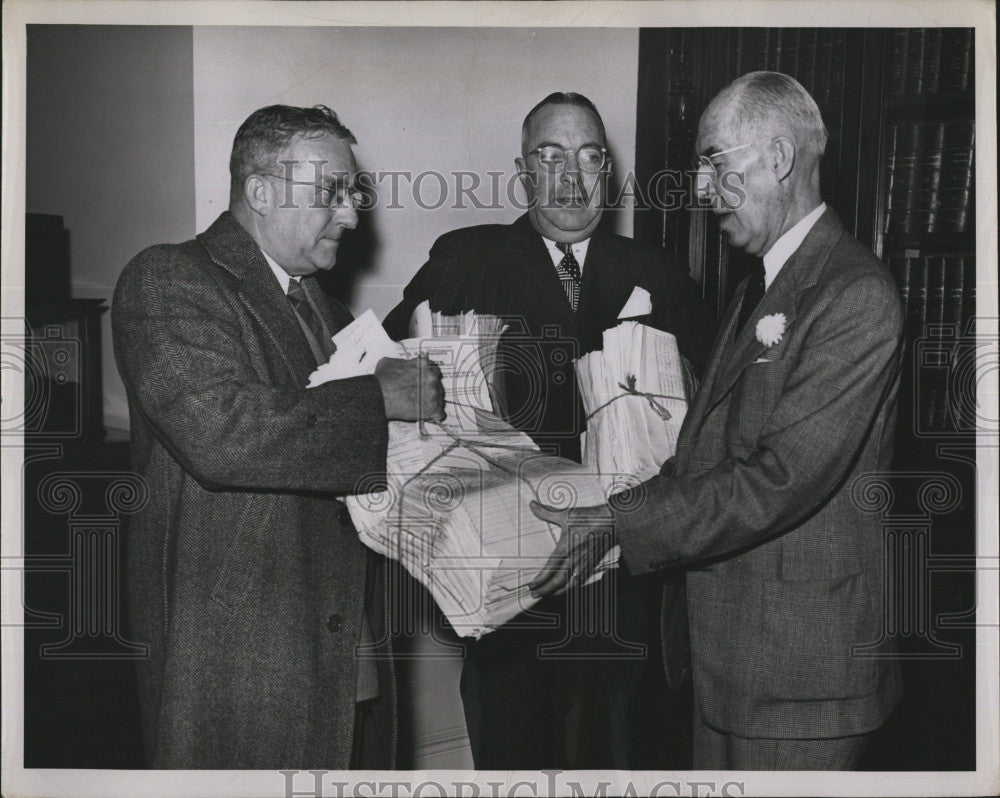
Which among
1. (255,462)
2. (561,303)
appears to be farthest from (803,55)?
(255,462)

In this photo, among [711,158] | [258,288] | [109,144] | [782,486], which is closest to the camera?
[782,486]

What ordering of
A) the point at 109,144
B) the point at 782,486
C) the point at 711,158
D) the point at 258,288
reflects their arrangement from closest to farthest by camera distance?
the point at 782,486, the point at 258,288, the point at 711,158, the point at 109,144

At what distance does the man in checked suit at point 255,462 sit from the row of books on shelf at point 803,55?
1.01m

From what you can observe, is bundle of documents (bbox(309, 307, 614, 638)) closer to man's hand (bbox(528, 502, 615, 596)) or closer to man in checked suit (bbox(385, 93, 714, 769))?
man's hand (bbox(528, 502, 615, 596))

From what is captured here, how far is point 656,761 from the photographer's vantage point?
8.16 ft

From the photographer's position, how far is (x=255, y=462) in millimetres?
2115

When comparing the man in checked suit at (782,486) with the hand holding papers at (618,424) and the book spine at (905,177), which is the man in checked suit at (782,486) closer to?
the hand holding papers at (618,424)

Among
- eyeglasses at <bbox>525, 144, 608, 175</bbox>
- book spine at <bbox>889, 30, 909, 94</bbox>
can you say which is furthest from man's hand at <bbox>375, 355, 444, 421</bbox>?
book spine at <bbox>889, 30, 909, 94</bbox>

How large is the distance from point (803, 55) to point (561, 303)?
854 millimetres

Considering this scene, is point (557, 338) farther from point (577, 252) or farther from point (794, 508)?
point (794, 508)

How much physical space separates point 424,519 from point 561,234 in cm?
79

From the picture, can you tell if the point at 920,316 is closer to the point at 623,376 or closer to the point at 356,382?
the point at 623,376

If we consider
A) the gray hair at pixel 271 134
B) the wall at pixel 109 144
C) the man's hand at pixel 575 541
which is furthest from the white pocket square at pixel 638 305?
the wall at pixel 109 144

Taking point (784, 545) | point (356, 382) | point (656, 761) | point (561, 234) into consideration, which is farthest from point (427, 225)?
point (656, 761)
